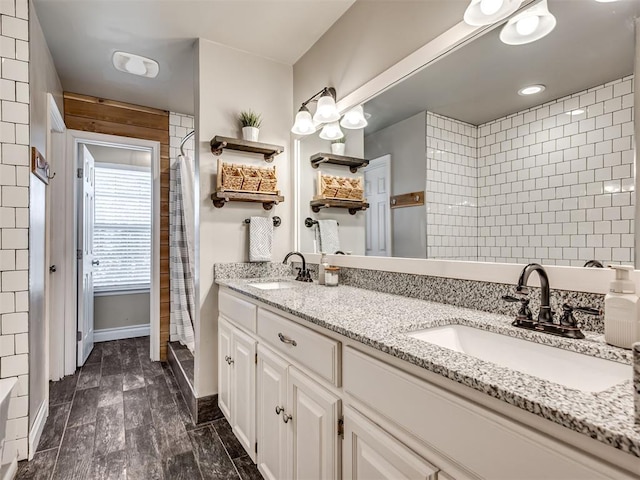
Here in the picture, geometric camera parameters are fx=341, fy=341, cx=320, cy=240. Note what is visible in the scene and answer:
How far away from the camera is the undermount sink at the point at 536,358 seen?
78 cm

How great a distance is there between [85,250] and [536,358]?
11.7 ft

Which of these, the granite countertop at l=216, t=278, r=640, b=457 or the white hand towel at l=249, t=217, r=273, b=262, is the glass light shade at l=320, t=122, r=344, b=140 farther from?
the granite countertop at l=216, t=278, r=640, b=457

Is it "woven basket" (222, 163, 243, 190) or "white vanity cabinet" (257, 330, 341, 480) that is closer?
"white vanity cabinet" (257, 330, 341, 480)

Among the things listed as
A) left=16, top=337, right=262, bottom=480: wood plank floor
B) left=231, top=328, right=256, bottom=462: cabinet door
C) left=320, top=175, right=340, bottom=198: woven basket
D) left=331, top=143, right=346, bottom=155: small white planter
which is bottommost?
left=16, top=337, right=262, bottom=480: wood plank floor

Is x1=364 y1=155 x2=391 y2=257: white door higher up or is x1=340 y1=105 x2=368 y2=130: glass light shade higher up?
x1=340 y1=105 x2=368 y2=130: glass light shade

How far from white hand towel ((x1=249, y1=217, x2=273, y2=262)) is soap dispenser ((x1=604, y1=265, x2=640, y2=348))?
187 cm

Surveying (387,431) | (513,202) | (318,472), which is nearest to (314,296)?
(318,472)

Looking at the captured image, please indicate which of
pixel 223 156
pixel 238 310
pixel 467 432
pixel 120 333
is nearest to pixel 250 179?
pixel 223 156

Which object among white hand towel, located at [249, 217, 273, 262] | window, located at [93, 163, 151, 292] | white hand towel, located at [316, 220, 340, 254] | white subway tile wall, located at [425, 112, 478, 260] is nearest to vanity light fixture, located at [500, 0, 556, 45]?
white subway tile wall, located at [425, 112, 478, 260]

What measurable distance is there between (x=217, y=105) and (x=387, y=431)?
2177 millimetres

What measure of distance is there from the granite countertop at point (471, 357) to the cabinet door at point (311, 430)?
0.24 m

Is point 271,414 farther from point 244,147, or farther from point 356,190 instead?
point 244,147

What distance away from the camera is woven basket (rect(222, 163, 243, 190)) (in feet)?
7.27

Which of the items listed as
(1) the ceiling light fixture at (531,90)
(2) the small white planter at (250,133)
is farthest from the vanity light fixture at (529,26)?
(2) the small white planter at (250,133)
